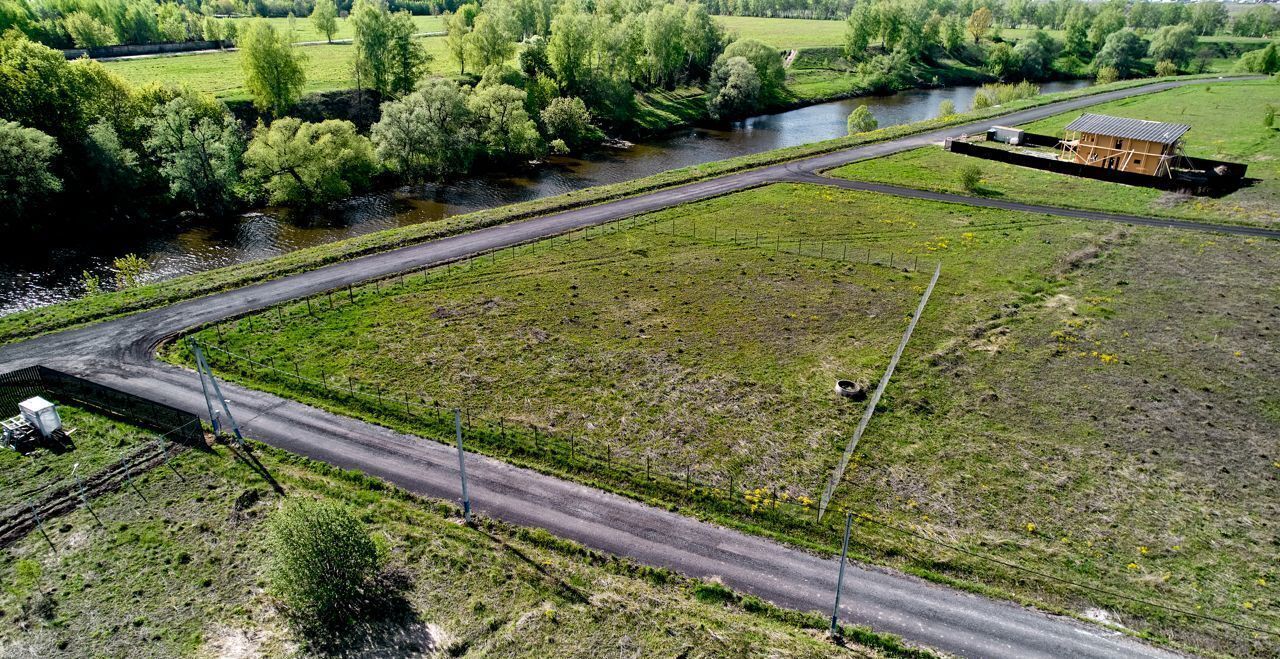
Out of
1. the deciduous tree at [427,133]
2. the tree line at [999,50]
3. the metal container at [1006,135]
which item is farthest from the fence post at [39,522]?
the tree line at [999,50]

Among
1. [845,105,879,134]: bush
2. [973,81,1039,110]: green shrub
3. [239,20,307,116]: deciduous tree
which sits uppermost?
[239,20,307,116]: deciduous tree

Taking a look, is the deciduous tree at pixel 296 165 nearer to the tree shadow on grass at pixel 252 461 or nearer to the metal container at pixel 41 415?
the metal container at pixel 41 415

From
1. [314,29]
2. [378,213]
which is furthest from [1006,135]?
[314,29]

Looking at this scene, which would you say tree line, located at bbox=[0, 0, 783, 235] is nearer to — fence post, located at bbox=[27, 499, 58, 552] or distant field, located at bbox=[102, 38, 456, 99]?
distant field, located at bbox=[102, 38, 456, 99]

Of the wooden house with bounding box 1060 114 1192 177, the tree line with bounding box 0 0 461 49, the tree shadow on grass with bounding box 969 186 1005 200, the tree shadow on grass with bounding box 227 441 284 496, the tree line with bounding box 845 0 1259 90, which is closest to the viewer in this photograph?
the tree shadow on grass with bounding box 227 441 284 496

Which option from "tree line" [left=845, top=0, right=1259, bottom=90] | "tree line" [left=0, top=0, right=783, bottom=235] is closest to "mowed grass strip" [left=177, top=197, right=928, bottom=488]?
"tree line" [left=0, top=0, right=783, bottom=235]

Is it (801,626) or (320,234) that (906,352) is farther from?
(320,234)
